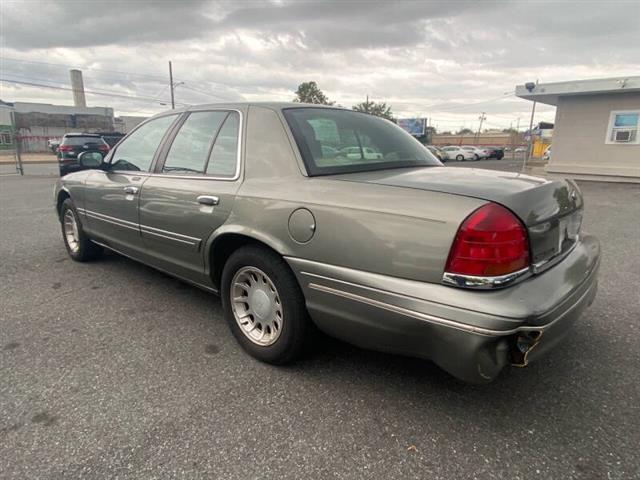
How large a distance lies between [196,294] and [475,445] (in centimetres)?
270

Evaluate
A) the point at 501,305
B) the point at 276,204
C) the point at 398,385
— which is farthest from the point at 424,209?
the point at 398,385

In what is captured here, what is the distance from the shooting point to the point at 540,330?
1799 millimetres

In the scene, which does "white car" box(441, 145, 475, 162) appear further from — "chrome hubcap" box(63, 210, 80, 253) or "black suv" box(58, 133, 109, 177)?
"chrome hubcap" box(63, 210, 80, 253)

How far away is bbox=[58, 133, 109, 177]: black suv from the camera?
48.6ft

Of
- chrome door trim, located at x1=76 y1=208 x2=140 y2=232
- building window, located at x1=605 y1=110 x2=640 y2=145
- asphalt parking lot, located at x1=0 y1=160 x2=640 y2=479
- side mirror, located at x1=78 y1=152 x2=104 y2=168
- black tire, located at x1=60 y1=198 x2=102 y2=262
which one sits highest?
building window, located at x1=605 y1=110 x2=640 y2=145

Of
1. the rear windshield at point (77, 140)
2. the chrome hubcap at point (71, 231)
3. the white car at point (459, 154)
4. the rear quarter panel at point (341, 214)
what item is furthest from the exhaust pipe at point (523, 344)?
the white car at point (459, 154)

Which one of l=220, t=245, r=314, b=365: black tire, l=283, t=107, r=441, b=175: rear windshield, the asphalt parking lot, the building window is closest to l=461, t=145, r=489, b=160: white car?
the building window

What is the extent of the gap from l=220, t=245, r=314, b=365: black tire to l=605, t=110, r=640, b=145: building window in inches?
633

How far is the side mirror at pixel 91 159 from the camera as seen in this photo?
4160 mm

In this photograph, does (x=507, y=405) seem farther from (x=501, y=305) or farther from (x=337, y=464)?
(x=337, y=464)

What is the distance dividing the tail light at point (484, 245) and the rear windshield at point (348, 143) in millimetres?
929

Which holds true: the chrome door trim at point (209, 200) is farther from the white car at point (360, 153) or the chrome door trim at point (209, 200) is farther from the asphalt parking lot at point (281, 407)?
the asphalt parking lot at point (281, 407)

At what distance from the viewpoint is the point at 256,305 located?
8.74 ft

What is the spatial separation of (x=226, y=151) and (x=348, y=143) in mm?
829
